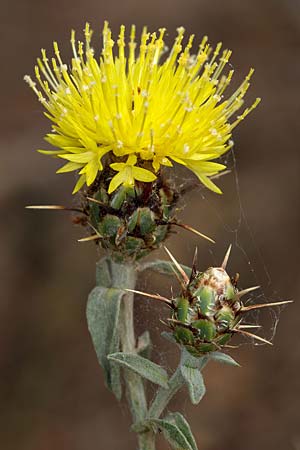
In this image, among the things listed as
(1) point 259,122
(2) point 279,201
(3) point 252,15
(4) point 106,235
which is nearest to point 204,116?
(4) point 106,235

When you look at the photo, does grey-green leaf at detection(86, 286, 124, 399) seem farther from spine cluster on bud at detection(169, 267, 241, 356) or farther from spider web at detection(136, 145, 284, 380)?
spider web at detection(136, 145, 284, 380)

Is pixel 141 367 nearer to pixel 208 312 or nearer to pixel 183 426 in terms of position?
pixel 183 426

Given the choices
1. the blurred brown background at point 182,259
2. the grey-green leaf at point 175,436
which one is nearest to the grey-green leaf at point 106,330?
the grey-green leaf at point 175,436

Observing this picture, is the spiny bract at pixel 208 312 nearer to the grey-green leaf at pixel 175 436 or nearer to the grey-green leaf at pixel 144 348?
the grey-green leaf at pixel 175 436

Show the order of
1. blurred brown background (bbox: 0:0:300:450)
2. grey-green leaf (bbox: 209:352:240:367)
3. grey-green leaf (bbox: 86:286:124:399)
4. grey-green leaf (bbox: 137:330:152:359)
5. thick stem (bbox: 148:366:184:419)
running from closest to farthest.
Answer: grey-green leaf (bbox: 209:352:240:367) → thick stem (bbox: 148:366:184:419) → grey-green leaf (bbox: 86:286:124:399) → grey-green leaf (bbox: 137:330:152:359) → blurred brown background (bbox: 0:0:300:450)

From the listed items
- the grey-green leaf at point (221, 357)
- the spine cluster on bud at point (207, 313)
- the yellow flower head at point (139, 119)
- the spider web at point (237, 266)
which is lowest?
the spider web at point (237, 266)

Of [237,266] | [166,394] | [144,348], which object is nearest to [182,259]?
[237,266]

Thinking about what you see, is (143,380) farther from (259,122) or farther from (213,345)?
(259,122)

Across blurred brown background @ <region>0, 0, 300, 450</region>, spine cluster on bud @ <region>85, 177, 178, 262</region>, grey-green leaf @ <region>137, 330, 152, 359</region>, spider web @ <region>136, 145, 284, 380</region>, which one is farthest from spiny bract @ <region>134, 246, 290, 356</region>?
spider web @ <region>136, 145, 284, 380</region>
